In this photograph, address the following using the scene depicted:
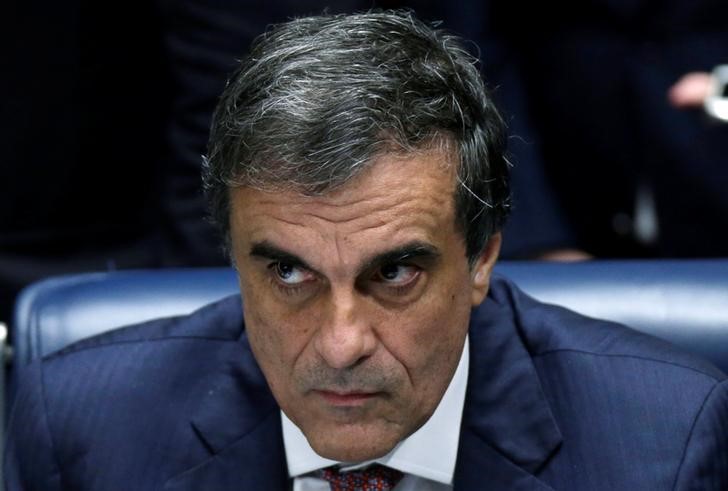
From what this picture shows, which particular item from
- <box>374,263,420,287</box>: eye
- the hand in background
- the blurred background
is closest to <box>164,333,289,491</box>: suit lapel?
<box>374,263,420,287</box>: eye

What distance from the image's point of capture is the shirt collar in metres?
1.99

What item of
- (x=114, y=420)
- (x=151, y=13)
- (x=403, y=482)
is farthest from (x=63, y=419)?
(x=151, y=13)

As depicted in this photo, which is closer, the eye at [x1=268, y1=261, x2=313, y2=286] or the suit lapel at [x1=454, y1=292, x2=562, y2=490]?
the eye at [x1=268, y1=261, x2=313, y2=286]

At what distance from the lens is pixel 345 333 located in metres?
1.76

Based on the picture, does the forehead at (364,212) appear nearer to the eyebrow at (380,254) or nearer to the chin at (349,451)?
the eyebrow at (380,254)

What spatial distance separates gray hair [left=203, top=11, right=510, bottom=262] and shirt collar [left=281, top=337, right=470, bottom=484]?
0.25m

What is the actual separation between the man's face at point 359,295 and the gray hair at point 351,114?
0.08 ft

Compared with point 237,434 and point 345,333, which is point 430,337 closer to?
point 345,333

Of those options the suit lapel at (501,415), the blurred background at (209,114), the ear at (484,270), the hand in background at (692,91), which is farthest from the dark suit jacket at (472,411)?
the hand in background at (692,91)

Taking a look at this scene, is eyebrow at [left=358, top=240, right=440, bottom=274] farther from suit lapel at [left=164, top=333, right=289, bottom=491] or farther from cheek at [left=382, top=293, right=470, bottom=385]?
suit lapel at [left=164, top=333, right=289, bottom=491]

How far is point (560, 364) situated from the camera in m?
2.09

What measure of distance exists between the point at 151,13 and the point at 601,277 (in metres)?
1.18

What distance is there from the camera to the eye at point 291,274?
1.80m

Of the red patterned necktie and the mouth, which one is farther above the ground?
the mouth
